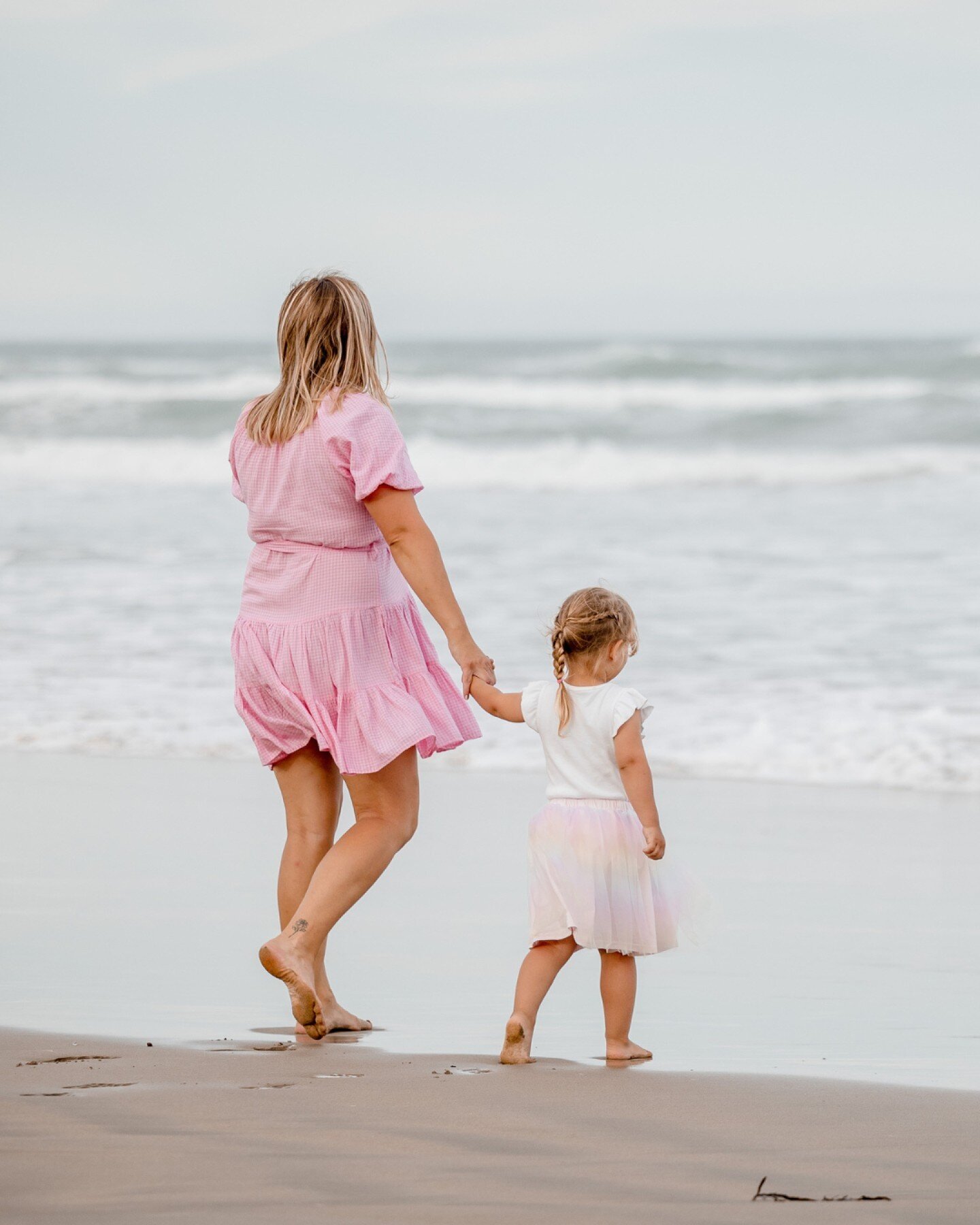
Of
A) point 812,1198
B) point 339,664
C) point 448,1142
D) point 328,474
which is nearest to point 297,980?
point 339,664

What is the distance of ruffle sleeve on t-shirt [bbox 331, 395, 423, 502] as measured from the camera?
124 inches

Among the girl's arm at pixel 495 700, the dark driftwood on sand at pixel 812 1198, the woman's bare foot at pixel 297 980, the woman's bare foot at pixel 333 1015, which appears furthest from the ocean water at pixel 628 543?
the dark driftwood on sand at pixel 812 1198

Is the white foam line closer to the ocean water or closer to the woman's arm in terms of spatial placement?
the ocean water

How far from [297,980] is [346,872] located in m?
0.25

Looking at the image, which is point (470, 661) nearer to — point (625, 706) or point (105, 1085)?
point (625, 706)

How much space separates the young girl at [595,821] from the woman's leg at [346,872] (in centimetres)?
28

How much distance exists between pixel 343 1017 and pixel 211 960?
24.3 inches

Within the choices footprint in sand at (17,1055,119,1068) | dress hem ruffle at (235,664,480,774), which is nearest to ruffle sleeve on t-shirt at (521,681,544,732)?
dress hem ruffle at (235,664,480,774)

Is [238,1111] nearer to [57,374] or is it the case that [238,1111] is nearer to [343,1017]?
[343,1017]

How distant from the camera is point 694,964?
12.4 feet

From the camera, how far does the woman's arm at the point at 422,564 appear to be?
3174 mm

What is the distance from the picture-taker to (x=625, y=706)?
3.11 meters

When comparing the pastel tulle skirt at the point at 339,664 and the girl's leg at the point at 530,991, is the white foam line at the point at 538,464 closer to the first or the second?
the pastel tulle skirt at the point at 339,664

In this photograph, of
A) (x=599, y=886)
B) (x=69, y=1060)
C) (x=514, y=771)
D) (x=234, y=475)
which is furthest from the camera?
(x=514, y=771)
